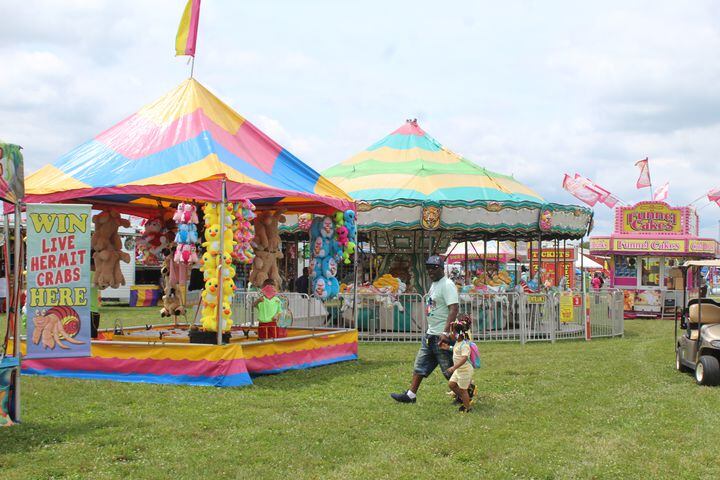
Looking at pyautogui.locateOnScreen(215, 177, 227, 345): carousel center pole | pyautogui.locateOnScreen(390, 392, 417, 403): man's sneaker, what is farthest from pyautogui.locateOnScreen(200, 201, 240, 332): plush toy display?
pyautogui.locateOnScreen(390, 392, 417, 403): man's sneaker

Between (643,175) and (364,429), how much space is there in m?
22.5

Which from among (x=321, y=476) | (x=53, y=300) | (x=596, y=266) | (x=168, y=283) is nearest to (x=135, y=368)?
(x=168, y=283)

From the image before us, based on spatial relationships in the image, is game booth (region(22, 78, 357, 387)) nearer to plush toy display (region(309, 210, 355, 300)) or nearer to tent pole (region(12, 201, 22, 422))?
plush toy display (region(309, 210, 355, 300))

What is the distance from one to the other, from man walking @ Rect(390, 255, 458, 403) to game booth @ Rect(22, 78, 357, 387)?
7.77 feet

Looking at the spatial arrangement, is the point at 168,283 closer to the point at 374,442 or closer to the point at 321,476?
the point at 374,442

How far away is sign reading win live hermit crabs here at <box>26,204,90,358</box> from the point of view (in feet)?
23.8

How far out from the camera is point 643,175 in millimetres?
27188

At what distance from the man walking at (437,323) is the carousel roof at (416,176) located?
8.24m

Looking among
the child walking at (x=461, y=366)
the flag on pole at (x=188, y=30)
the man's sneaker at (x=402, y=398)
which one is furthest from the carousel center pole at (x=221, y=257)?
the flag on pole at (x=188, y=30)

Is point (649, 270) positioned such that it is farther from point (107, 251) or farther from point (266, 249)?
point (107, 251)

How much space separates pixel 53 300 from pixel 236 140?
4.91 metres

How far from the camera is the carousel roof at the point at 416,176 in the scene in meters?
17.6

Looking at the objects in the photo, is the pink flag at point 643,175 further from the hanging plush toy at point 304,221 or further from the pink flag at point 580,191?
the hanging plush toy at point 304,221

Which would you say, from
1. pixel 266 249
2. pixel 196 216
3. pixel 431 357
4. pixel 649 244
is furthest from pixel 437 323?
pixel 649 244
